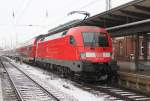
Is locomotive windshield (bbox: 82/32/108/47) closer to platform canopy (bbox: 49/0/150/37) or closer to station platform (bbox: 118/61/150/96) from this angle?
platform canopy (bbox: 49/0/150/37)

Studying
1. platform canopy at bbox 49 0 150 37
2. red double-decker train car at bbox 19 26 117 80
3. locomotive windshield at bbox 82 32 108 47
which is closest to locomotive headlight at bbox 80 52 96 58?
red double-decker train car at bbox 19 26 117 80

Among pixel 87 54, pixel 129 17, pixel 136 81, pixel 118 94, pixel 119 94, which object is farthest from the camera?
pixel 129 17

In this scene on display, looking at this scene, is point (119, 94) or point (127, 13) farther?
point (127, 13)

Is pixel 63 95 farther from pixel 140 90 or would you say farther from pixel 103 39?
pixel 103 39

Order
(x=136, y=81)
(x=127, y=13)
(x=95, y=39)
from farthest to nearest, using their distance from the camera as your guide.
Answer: (x=95, y=39)
(x=127, y=13)
(x=136, y=81)

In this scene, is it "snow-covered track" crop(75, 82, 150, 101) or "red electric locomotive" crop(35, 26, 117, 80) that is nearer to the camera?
"snow-covered track" crop(75, 82, 150, 101)

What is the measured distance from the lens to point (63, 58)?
18484 mm

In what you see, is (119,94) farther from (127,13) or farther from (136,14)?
(136,14)

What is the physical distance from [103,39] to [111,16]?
1.67 metres

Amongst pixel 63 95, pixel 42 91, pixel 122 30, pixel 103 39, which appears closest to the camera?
pixel 63 95

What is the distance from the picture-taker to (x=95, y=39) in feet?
54.4

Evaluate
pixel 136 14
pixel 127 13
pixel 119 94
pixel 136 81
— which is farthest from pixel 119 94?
pixel 136 14

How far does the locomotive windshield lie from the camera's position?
54.0ft

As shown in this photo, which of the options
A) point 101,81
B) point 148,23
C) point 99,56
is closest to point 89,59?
point 99,56
